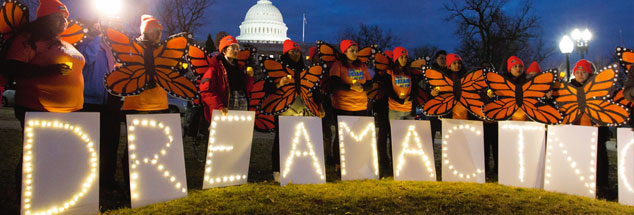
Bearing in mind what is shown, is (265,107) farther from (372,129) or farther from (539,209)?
(539,209)

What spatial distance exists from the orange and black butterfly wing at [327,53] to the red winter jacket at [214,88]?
1.39 metres

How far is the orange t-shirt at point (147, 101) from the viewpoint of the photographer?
4.34 meters

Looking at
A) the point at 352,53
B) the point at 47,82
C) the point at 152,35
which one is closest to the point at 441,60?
the point at 352,53

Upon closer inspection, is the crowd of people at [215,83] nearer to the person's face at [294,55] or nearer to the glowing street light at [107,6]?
the person's face at [294,55]

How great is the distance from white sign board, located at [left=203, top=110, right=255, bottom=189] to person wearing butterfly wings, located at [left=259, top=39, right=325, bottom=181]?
34 cm

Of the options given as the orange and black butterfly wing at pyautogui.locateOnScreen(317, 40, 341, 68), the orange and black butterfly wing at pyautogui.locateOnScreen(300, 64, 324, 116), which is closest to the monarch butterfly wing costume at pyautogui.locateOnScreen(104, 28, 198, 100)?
the orange and black butterfly wing at pyautogui.locateOnScreen(300, 64, 324, 116)

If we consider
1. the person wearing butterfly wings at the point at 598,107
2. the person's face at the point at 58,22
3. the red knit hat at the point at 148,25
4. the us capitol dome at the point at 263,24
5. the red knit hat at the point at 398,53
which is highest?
the us capitol dome at the point at 263,24

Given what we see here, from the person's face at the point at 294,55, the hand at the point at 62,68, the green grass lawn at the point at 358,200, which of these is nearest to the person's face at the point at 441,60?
the green grass lawn at the point at 358,200

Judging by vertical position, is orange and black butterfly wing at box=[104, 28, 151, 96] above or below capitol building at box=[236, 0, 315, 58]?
below

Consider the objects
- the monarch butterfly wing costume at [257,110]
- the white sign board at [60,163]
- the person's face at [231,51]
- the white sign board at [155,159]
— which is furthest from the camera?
the monarch butterfly wing costume at [257,110]

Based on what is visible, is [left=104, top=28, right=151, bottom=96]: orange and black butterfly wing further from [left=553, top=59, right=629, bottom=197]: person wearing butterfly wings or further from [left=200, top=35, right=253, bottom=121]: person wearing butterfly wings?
[left=553, top=59, right=629, bottom=197]: person wearing butterfly wings

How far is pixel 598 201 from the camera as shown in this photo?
4.61 m

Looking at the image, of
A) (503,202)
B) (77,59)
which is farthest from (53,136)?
(503,202)

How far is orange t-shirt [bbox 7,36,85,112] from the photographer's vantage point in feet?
11.8
